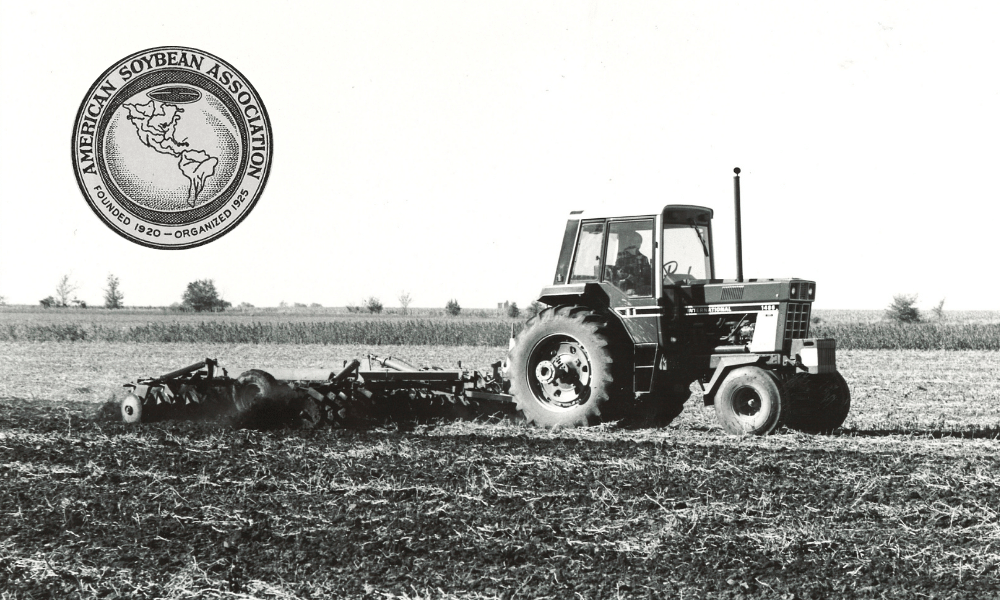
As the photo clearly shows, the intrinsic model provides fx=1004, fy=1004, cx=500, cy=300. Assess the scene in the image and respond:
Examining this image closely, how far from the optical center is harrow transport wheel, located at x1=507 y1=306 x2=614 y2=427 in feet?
32.3

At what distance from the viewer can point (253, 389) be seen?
Answer: 33.1 ft

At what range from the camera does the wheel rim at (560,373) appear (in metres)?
10.2

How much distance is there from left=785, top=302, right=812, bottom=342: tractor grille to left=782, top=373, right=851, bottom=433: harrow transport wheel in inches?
16.8

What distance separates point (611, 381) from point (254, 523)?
4.73m

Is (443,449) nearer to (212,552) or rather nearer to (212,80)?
(212,552)

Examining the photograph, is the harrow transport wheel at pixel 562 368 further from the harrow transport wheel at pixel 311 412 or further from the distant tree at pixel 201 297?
the distant tree at pixel 201 297

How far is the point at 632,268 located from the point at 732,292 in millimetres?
1009

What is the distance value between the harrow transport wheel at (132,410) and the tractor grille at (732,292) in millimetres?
5998

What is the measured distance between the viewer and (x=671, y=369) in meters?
9.98

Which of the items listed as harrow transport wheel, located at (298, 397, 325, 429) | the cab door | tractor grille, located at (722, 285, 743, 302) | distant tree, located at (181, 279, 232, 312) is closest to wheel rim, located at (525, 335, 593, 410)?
the cab door

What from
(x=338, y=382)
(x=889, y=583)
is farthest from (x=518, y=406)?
(x=889, y=583)

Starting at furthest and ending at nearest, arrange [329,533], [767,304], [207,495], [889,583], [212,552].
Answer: [767,304], [207,495], [329,533], [212,552], [889,583]

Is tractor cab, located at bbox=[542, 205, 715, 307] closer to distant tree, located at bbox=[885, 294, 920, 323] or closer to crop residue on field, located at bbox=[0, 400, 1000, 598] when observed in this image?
crop residue on field, located at bbox=[0, 400, 1000, 598]

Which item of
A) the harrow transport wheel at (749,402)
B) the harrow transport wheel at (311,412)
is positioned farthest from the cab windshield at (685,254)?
the harrow transport wheel at (311,412)
